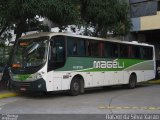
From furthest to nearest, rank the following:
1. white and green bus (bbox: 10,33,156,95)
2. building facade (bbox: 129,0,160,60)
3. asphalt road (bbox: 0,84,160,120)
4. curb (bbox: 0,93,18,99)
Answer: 1. building facade (bbox: 129,0,160,60)
2. curb (bbox: 0,93,18,99)
3. white and green bus (bbox: 10,33,156,95)
4. asphalt road (bbox: 0,84,160,120)

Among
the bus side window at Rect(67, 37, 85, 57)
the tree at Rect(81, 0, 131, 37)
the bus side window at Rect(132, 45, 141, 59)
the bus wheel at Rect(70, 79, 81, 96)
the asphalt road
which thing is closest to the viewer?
the asphalt road

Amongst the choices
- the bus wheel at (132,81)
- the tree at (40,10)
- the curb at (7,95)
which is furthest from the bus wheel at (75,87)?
the bus wheel at (132,81)

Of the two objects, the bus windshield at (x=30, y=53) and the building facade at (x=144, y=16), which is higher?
the building facade at (x=144, y=16)

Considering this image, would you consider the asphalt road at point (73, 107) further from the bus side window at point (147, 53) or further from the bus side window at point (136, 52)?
the bus side window at point (147, 53)

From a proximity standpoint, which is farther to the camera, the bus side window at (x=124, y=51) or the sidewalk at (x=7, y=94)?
the bus side window at (x=124, y=51)

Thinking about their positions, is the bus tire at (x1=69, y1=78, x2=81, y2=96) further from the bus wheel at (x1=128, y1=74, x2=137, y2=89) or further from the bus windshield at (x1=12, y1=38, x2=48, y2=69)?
the bus wheel at (x1=128, y1=74, x2=137, y2=89)

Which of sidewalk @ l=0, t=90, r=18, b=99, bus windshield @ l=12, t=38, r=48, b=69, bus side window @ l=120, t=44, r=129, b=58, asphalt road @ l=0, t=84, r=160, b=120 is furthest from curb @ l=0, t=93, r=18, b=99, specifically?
bus side window @ l=120, t=44, r=129, b=58

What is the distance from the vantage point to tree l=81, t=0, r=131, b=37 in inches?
904

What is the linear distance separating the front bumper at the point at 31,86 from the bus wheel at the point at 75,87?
6.13 ft

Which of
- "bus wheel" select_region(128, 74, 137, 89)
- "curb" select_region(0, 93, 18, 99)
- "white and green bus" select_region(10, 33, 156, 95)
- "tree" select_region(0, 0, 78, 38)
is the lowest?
"curb" select_region(0, 93, 18, 99)

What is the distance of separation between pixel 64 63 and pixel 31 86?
6.26 ft

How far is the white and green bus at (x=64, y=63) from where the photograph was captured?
1819 centimetres

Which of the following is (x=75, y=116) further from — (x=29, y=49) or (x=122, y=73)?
(x=122, y=73)

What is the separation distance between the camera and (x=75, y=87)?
19.8 meters
